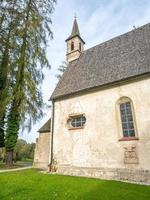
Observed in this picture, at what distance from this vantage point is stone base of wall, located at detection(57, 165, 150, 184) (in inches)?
340

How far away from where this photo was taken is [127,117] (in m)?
10.1

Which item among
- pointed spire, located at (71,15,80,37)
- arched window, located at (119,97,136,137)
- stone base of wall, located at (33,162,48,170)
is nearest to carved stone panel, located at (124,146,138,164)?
arched window, located at (119,97,136,137)

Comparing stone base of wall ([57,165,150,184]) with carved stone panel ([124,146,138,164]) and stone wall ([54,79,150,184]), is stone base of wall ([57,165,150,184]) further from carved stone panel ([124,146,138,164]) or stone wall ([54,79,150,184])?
carved stone panel ([124,146,138,164])

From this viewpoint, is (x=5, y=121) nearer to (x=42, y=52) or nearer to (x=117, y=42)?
(x=42, y=52)

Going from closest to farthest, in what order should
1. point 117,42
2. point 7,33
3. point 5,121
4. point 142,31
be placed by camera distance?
point 142,31, point 117,42, point 5,121, point 7,33

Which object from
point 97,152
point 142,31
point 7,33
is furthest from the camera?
point 7,33

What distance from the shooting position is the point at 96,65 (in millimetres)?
13688

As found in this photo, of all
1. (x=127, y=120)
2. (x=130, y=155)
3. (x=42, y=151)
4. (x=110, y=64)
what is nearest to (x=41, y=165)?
(x=42, y=151)

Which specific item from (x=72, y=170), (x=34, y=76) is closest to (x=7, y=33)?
(x=34, y=76)

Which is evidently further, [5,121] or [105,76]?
[5,121]

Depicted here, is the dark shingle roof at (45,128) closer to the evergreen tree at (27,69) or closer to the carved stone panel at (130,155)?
the evergreen tree at (27,69)

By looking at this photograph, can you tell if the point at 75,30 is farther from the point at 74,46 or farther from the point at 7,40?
the point at 7,40

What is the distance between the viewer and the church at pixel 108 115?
9.36m

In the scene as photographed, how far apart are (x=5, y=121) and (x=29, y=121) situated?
2.07 meters
